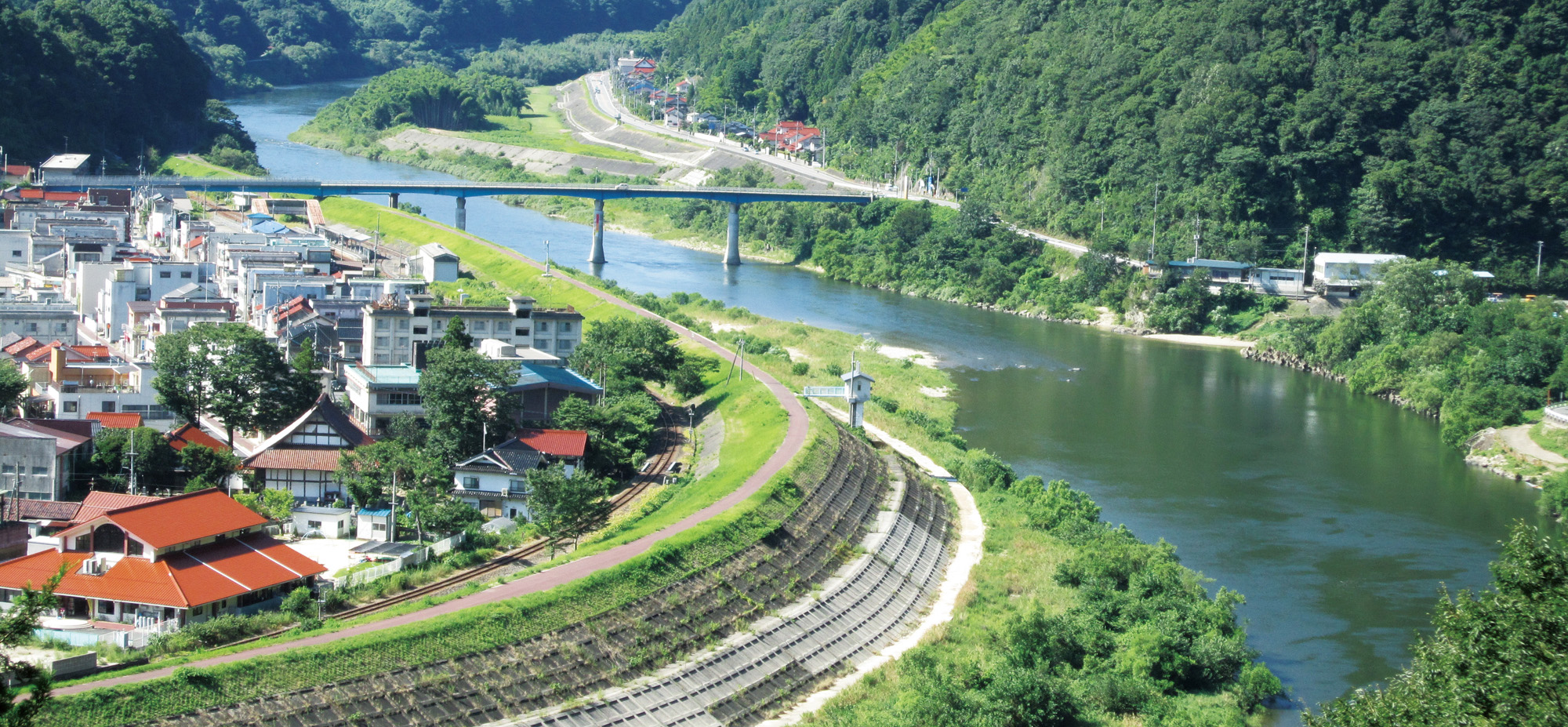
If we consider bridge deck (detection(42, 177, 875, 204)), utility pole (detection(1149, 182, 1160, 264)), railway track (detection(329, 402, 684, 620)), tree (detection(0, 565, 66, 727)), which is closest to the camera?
tree (detection(0, 565, 66, 727))

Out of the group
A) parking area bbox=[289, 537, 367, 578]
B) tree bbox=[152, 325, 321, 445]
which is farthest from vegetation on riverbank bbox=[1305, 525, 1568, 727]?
tree bbox=[152, 325, 321, 445]

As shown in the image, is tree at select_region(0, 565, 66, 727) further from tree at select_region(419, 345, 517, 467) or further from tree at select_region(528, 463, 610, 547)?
tree at select_region(419, 345, 517, 467)

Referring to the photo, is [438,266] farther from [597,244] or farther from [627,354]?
[597,244]

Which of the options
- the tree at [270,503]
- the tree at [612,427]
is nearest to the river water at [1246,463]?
the tree at [612,427]

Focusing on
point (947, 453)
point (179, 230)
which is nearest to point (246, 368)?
point (947, 453)

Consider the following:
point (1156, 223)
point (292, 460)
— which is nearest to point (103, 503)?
point (292, 460)

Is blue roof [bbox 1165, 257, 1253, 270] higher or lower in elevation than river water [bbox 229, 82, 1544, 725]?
higher

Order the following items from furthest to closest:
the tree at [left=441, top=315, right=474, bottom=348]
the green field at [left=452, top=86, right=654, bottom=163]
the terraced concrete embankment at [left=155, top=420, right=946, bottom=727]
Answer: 1. the green field at [left=452, top=86, right=654, bottom=163]
2. the tree at [left=441, top=315, right=474, bottom=348]
3. the terraced concrete embankment at [left=155, top=420, right=946, bottom=727]

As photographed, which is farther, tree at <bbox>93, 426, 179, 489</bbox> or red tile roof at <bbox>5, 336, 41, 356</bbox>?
red tile roof at <bbox>5, 336, 41, 356</bbox>
